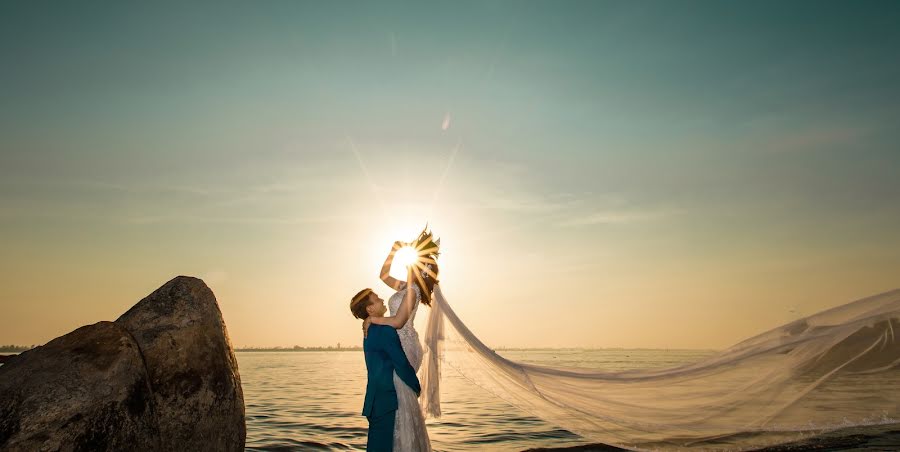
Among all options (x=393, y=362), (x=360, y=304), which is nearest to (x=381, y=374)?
(x=393, y=362)

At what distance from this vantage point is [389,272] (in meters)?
6.80

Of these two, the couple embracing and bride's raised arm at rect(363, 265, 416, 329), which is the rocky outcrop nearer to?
the couple embracing

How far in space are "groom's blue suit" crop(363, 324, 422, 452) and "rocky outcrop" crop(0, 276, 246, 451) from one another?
2.23 metres

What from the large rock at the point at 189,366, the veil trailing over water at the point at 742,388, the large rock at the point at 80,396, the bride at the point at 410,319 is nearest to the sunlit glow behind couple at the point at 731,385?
the veil trailing over water at the point at 742,388

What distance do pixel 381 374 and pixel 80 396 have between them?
305 centimetres

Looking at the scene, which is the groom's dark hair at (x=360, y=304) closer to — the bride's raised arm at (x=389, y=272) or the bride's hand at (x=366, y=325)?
the bride's hand at (x=366, y=325)

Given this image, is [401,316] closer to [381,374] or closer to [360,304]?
[360,304]

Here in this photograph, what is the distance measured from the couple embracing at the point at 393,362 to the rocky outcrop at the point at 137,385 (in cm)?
219

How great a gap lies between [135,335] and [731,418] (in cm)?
893

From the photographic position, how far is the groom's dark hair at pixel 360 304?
6145 mm

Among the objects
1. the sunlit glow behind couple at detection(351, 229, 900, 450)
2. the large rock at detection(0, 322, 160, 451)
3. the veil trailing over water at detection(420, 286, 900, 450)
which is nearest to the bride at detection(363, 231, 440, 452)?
the sunlit glow behind couple at detection(351, 229, 900, 450)

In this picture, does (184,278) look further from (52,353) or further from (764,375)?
(764,375)

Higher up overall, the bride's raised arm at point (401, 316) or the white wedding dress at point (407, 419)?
the bride's raised arm at point (401, 316)

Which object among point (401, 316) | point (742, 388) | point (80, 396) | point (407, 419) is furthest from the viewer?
point (742, 388)
